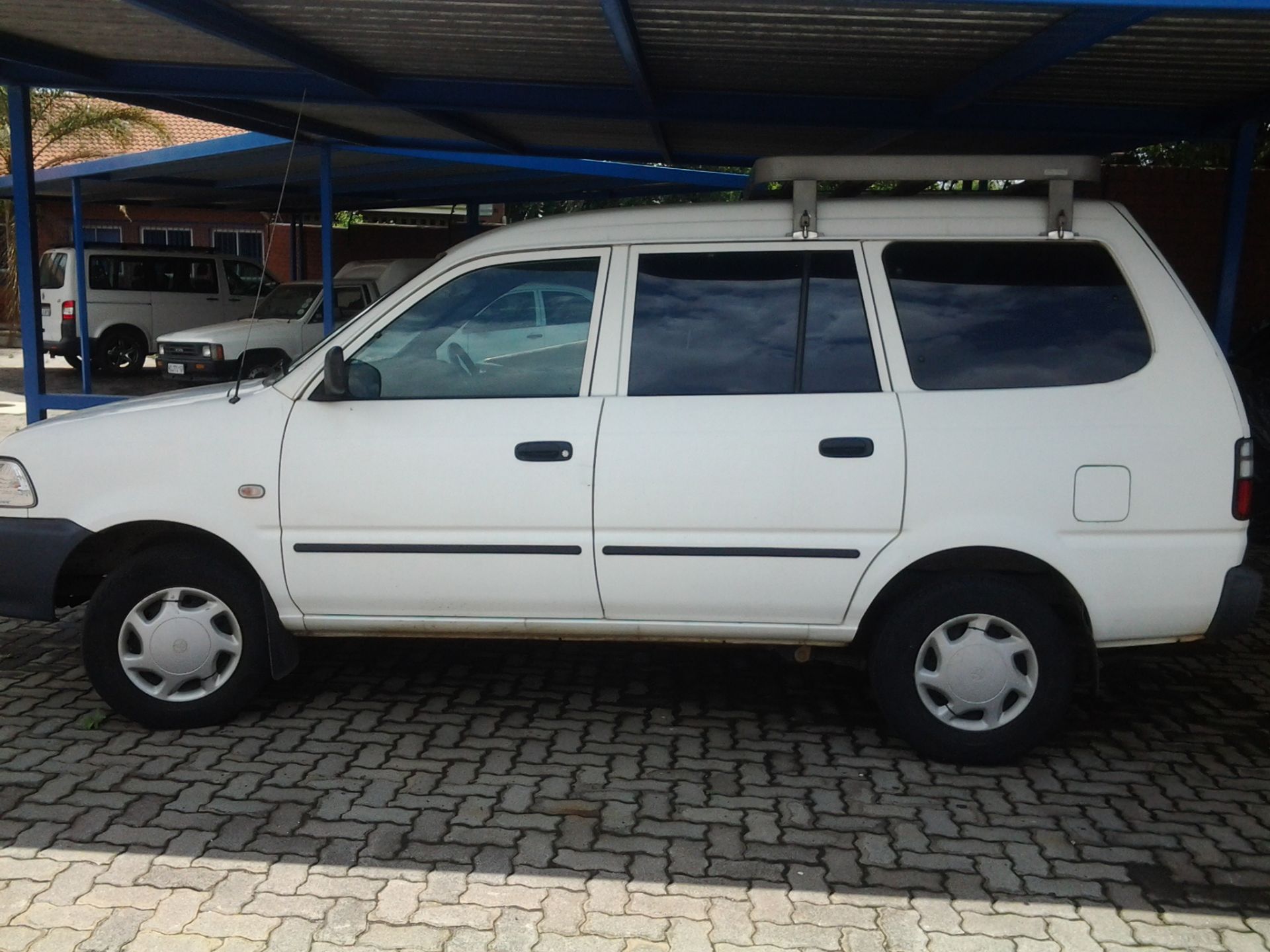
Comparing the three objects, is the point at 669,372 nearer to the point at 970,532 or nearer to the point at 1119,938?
the point at 970,532

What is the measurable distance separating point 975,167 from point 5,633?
5.12 m

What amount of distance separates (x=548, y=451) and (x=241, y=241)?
2715 cm

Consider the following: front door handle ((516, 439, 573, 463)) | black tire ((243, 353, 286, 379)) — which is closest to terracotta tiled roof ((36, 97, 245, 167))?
black tire ((243, 353, 286, 379))

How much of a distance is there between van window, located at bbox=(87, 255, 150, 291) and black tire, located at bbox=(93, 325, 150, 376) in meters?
0.64

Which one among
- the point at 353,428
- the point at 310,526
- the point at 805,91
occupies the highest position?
the point at 805,91

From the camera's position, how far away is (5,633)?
6145 mm

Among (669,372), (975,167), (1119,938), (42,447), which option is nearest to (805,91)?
(975,167)

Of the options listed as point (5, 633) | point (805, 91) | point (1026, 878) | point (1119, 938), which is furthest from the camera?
point (805, 91)

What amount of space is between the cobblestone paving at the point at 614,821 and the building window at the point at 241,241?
25248mm

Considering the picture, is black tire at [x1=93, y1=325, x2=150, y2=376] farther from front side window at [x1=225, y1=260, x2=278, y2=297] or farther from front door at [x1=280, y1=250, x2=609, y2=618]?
front door at [x1=280, y1=250, x2=609, y2=618]

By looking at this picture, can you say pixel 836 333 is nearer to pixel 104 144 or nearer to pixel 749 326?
pixel 749 326

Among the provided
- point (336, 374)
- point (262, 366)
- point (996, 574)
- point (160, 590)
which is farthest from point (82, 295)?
point (996, 574)

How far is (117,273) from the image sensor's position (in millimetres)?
18797

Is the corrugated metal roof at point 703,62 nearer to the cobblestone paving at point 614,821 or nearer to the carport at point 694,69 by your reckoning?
the carport at point 694,69
